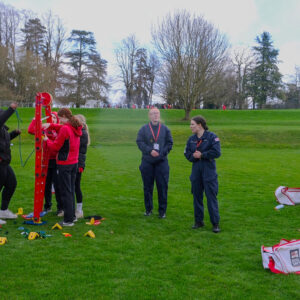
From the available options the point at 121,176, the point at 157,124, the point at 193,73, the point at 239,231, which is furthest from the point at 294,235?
the point at 193,73

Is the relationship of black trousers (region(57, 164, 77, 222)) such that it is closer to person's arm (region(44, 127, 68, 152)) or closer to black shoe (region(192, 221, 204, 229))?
person's arm (region(44, 127, 68, 152))

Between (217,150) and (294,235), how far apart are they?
1874 mm

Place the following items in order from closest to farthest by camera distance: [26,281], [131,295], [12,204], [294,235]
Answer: [131,295], [26,281], [294,235], [12,204]

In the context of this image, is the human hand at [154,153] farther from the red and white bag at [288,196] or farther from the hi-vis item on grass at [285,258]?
the red and white bag at [288,196]

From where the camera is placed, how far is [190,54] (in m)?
37.7

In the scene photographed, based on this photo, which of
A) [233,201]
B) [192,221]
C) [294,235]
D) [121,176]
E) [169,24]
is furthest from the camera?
[169,24]

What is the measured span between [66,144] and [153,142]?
68.7 inches

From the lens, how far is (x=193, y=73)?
126 feet

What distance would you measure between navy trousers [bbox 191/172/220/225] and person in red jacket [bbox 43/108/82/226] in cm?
214

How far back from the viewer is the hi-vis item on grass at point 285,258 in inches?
166

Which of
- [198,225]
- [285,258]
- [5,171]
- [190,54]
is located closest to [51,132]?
[5,171]

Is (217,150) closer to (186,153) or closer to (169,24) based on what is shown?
(186,153)

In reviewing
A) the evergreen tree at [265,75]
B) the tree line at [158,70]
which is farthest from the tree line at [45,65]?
the evergreen tree at [265,75]

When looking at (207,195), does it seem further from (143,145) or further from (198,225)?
(143,145)
